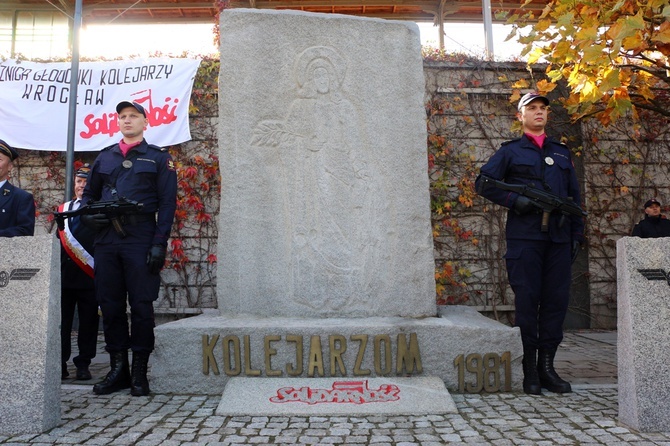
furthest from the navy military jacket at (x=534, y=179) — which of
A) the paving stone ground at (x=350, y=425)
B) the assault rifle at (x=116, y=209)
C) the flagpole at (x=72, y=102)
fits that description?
the flagpole at (x=72, y=102)

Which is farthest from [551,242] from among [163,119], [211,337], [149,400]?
[163,119]

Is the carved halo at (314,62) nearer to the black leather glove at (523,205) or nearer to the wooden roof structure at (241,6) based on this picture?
the black leather glove at (523,205)

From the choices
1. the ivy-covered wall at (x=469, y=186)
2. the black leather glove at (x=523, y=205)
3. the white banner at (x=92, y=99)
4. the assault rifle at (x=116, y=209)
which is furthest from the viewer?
the ivy-covered wall at (x=469, y=186)

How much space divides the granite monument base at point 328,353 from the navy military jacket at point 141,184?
0.69 m

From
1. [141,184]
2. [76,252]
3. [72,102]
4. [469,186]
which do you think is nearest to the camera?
[141,184]

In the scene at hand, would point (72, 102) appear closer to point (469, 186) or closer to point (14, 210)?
point (14, 210)

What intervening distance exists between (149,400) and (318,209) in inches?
67.2

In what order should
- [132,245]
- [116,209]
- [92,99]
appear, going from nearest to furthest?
1. [116,209]
2. [132,245]
3. [92,99]

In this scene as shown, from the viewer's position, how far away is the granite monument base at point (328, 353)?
3.67 meters

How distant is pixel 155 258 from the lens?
3.67 metres

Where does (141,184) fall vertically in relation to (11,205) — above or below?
above

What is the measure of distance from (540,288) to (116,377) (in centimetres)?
300

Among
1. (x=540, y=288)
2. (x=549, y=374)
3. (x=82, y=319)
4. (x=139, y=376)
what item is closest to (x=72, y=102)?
(x=82, y=319)

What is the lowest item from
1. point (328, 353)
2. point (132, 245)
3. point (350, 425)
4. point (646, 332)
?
point (350, 425)
